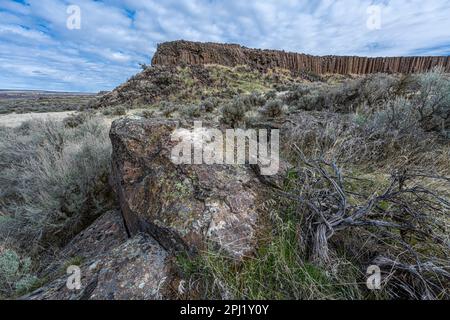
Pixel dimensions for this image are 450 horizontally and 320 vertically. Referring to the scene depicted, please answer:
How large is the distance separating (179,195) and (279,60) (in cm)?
3473

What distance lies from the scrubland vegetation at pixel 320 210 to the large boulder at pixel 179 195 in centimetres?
13

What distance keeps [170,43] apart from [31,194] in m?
27.7

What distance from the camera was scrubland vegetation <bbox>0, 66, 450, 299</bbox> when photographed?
51.7 inches

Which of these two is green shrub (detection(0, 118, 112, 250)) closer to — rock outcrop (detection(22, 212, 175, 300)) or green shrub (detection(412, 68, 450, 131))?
rock outcrop (detection(22, 212, 175, 300))

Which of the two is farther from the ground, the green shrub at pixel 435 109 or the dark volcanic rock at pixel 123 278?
the green shrub at pixel 435 109

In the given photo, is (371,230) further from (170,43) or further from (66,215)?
(170,43)

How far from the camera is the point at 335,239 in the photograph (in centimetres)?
160

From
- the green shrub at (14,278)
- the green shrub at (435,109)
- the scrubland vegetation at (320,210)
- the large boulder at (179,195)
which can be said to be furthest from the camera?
the green shrub at (435,109)

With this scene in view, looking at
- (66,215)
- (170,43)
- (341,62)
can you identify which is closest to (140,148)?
(66,215)

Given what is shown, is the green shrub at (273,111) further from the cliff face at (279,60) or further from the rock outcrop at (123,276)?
the cliff face at (279,60)

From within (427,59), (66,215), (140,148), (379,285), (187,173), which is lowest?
(66,215)

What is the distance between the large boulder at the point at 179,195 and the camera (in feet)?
5.09

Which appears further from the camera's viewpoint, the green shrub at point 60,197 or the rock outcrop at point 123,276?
the green shrub at point 60,197

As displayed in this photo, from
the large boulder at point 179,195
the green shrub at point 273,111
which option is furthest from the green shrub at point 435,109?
the large boulder at point 179,195
